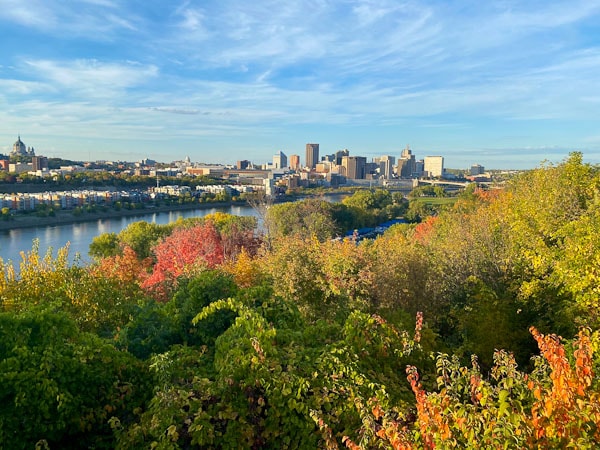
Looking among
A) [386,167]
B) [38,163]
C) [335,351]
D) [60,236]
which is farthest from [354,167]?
[335,351]

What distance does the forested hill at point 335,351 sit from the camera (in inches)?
82.9

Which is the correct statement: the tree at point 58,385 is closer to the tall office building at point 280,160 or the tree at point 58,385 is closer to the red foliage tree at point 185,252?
the red foliage tree at point 185,252

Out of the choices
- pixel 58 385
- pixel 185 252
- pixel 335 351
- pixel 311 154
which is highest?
pixel 311 154

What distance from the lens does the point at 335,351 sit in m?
3.37

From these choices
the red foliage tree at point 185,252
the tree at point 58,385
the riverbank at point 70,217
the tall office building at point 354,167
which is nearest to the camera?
the tree at point 58,385

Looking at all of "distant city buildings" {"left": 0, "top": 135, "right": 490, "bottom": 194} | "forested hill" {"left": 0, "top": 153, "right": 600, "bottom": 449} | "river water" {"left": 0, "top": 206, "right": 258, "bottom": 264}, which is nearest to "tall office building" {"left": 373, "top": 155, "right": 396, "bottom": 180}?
"distant city buildings" {"left": 0, "top": 135, "right": 490, "bottom": 194}

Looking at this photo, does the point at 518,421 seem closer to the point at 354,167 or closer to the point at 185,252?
the point at 185,252

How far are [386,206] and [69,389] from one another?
42009mm

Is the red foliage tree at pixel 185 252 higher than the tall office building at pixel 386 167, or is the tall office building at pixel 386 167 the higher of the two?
the tall office building at pixel 386 167

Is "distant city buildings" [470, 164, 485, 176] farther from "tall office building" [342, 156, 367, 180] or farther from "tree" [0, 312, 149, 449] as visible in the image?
"tree" [0, 312, 149, 449]

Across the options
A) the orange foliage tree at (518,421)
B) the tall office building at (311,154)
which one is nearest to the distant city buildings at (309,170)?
the tall office building at (311,154)

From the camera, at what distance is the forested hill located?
6.91 ft

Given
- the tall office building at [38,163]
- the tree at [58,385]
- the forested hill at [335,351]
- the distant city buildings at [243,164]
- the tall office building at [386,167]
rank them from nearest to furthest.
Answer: the forested hill at [335,351]
the tree at [58,385]
the tall office building at [38,163]
the tall office building at [386,167]
the distant city buildings at [243,164]

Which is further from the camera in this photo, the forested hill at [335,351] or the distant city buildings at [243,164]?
the distant city buildings at [243,164]
